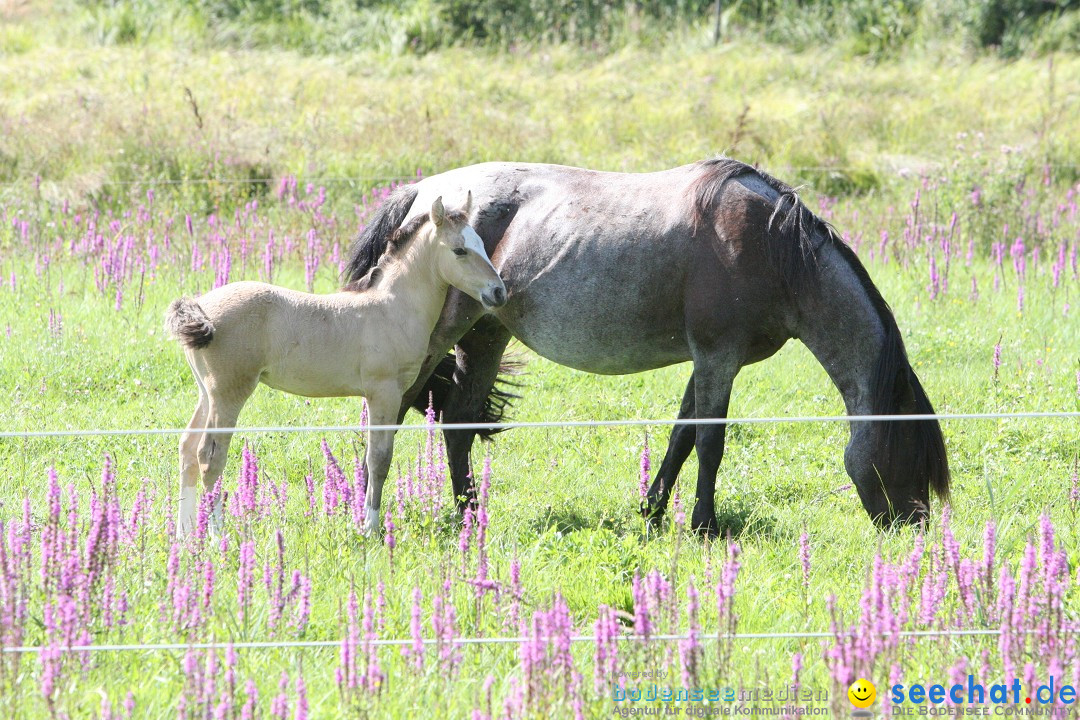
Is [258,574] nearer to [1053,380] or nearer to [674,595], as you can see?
[674,595]

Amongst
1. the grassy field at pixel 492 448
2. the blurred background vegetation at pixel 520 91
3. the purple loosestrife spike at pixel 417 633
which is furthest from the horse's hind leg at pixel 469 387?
the blurred background vegetation at pixel 520 91

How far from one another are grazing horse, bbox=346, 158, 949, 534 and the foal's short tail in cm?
156

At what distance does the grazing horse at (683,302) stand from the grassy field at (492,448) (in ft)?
1.28

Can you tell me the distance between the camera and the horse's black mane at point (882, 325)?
5688 mm

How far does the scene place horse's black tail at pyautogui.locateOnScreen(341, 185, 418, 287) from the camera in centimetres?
673

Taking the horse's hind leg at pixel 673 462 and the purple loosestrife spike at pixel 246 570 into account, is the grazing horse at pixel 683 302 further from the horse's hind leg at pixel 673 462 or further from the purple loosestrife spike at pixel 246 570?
the purple loosestrife spike at pixel 246 570

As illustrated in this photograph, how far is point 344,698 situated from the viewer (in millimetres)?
3572

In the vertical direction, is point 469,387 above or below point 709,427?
below

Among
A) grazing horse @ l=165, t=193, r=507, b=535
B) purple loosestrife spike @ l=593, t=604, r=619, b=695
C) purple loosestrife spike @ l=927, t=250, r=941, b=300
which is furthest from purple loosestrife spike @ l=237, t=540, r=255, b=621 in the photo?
purple loosestrife spike @ l=927, t=250, r=941, b=300

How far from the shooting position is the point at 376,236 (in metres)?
6.77

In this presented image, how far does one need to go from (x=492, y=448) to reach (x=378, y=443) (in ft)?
5.01

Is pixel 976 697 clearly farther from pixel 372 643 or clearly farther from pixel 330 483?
pixel 330 483

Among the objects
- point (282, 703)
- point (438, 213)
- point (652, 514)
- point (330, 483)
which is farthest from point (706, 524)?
point (282, 703)

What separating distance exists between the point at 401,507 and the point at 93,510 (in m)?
1.71
